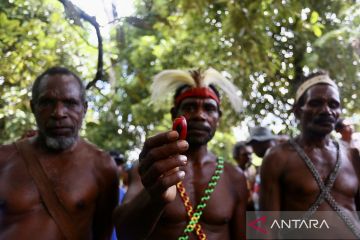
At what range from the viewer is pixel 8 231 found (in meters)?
2.19

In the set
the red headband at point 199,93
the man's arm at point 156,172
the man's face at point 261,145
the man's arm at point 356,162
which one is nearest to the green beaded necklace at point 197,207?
the red headband at point 199,93

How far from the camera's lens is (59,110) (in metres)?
2.46

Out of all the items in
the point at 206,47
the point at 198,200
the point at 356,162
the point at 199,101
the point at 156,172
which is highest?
the point at 206,47

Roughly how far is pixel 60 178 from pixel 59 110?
40cm

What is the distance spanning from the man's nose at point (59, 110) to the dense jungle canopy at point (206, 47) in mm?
389

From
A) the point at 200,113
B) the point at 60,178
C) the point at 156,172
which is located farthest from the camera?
the point at 200,113

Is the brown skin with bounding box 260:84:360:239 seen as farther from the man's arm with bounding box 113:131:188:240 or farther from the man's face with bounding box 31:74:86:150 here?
the man's arm with bounding box 113:131:188:240

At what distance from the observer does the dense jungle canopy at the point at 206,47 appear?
9.53ft

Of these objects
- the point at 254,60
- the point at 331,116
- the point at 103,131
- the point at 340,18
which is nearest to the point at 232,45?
the point at 254,60

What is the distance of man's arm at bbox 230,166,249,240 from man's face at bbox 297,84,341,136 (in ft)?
2.39

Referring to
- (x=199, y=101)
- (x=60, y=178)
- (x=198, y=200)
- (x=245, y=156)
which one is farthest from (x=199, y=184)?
(x=245, y=156)

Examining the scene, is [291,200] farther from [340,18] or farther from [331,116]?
[340,18]

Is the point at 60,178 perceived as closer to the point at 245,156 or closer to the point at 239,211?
the point at 239,211

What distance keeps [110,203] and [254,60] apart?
2.32m
